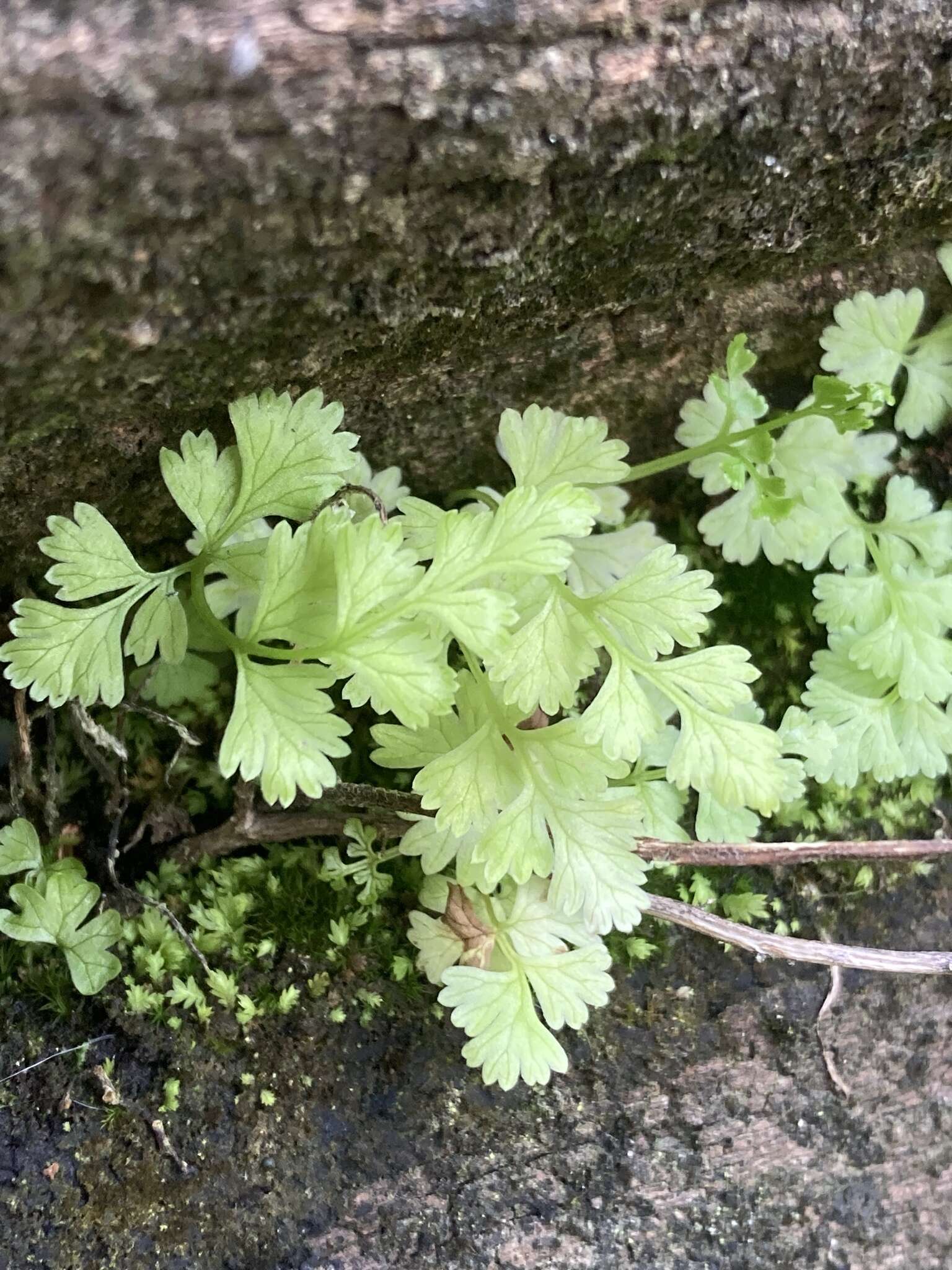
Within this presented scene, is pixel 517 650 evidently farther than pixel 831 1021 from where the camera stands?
No

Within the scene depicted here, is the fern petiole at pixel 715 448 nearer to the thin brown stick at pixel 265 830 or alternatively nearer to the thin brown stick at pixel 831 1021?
the thin brown stick at pixel 265 830

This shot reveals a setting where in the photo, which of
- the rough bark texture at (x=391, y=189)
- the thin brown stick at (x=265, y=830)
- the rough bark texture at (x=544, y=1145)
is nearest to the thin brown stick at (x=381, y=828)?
the thin brown stick at (x=265, y=830)

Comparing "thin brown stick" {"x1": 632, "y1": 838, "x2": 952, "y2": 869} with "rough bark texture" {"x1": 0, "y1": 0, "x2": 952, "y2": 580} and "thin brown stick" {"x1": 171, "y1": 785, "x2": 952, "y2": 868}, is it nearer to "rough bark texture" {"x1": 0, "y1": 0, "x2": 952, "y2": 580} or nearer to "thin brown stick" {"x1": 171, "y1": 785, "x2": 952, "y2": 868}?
"thin brown stick" {"x1": 171, "y1": 785, "x2": 952, "y2": 868}

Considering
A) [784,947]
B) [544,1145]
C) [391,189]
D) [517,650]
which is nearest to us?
[391,189]

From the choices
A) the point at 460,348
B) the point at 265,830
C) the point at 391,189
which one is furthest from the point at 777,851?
the point at 391,189

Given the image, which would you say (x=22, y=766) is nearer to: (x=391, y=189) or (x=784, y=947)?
(x=391, y=189)

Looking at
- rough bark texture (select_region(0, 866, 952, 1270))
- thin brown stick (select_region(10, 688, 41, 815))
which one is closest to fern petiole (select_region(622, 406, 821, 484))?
rough bark texture (select_region(0, 866, 952, 1270))
